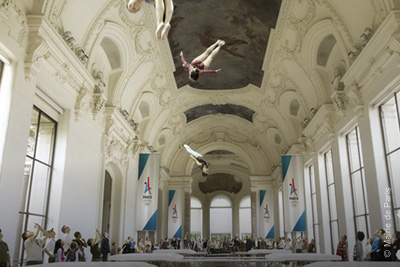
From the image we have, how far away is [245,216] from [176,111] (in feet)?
73.8

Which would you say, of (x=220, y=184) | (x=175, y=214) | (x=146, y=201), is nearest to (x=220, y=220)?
(x=220, y=184)

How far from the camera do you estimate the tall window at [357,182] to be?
11.7 meters

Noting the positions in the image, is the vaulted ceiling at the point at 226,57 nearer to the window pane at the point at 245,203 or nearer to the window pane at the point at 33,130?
the window pane at the point at 33,130

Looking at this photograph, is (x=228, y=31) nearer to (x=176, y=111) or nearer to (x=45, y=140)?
(x=176, y=111)

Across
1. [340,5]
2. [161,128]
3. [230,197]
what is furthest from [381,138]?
[230,197]

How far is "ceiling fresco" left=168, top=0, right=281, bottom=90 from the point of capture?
1407 centimetres

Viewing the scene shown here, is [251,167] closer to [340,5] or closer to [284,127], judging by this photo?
[284,127]

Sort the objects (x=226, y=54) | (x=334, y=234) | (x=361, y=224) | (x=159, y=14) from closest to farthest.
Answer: (x=159, y=14) < (x=361, y=224) < (x=334, y=234) < (x=226, y=54)

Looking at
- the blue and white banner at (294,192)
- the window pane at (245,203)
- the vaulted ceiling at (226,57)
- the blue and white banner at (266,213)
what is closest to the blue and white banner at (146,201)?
the vaulted ceiling at (226,57)

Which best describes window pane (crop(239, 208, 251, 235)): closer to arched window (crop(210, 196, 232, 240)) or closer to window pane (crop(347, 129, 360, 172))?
arched window (crop(210, 196, 232, 240))

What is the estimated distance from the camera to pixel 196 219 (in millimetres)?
41938

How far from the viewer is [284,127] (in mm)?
21047

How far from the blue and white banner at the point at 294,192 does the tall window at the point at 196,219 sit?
25.5 metres

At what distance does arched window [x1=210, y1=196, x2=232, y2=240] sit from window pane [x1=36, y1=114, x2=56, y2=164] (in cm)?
3269
